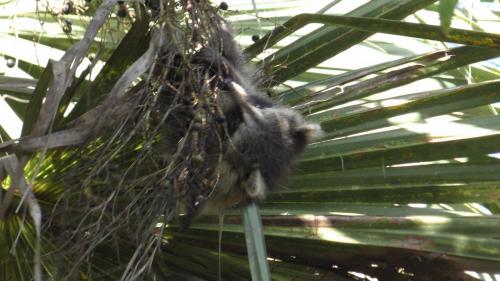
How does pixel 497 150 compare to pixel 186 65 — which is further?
pixel 497 150

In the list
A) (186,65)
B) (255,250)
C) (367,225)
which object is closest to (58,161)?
(186,65)

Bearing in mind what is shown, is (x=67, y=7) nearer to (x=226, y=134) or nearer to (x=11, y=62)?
(x=11, y=62)

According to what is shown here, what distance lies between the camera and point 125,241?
2035 mm

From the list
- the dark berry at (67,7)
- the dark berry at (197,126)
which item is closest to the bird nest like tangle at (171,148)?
the dark berry at (197,126)

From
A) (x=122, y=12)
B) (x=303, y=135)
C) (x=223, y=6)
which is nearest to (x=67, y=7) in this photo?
(x=122, y=12)

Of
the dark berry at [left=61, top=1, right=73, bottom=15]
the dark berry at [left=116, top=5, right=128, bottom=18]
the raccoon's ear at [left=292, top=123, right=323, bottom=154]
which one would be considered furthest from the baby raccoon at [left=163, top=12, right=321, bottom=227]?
the dark berry at [left=61, top=1, right=73, bottom=15]

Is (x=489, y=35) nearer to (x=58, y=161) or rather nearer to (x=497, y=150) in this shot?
(x=497, y=150)

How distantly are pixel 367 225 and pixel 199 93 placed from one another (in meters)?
0.45

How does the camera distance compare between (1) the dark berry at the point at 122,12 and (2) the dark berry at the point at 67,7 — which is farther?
(2) the dark berry at the point at 67,7

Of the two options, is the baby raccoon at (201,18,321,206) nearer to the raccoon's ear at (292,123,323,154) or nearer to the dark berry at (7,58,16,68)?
the raccoon's ear at (292,123,323,154)

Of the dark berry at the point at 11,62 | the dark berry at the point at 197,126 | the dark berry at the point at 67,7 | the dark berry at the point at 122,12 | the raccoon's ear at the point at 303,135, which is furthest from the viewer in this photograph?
the dark berry at the point at 11,62

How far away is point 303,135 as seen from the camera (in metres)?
2.05

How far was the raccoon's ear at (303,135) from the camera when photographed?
205cm

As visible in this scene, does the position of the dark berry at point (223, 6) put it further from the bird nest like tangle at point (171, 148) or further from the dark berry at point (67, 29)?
the dark berry at point (67, 29)
